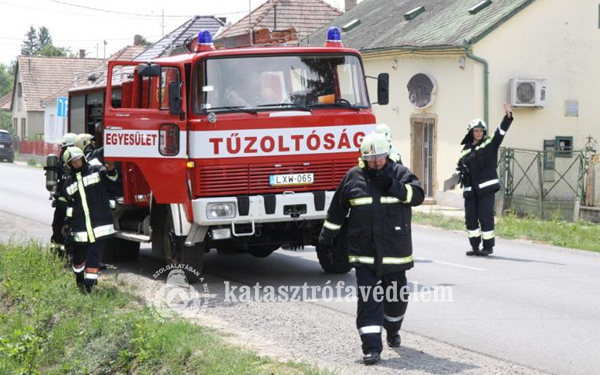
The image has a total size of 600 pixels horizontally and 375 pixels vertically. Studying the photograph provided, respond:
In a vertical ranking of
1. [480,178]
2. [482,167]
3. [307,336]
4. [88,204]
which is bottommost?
[307,336]

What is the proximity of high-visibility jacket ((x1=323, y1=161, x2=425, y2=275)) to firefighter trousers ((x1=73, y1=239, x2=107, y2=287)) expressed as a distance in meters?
3.84

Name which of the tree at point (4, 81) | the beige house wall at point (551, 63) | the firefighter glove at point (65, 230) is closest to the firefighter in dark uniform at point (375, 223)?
the firefighter glove at point (65, 230)

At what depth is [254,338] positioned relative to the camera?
915 centimetres

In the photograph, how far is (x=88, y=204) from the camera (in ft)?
37.1

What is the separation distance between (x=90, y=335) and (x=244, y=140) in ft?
9.19

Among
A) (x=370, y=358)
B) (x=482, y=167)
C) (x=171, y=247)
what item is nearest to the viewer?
(x=370, y=358)

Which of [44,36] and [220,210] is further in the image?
[44,36]

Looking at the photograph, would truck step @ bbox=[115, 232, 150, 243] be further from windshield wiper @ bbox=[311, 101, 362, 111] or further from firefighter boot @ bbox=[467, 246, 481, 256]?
firefighter boot @ bbox=[467, 246, 481, 256]

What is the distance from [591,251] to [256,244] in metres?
6.51

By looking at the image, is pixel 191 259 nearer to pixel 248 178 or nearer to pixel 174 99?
pixel 248 178

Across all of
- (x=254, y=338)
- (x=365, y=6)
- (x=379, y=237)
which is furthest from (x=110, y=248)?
(x=365, y=6)

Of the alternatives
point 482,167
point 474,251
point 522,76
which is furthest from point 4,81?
point 482,167

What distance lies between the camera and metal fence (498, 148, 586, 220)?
2366cm

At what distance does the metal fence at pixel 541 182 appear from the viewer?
77.6ft
